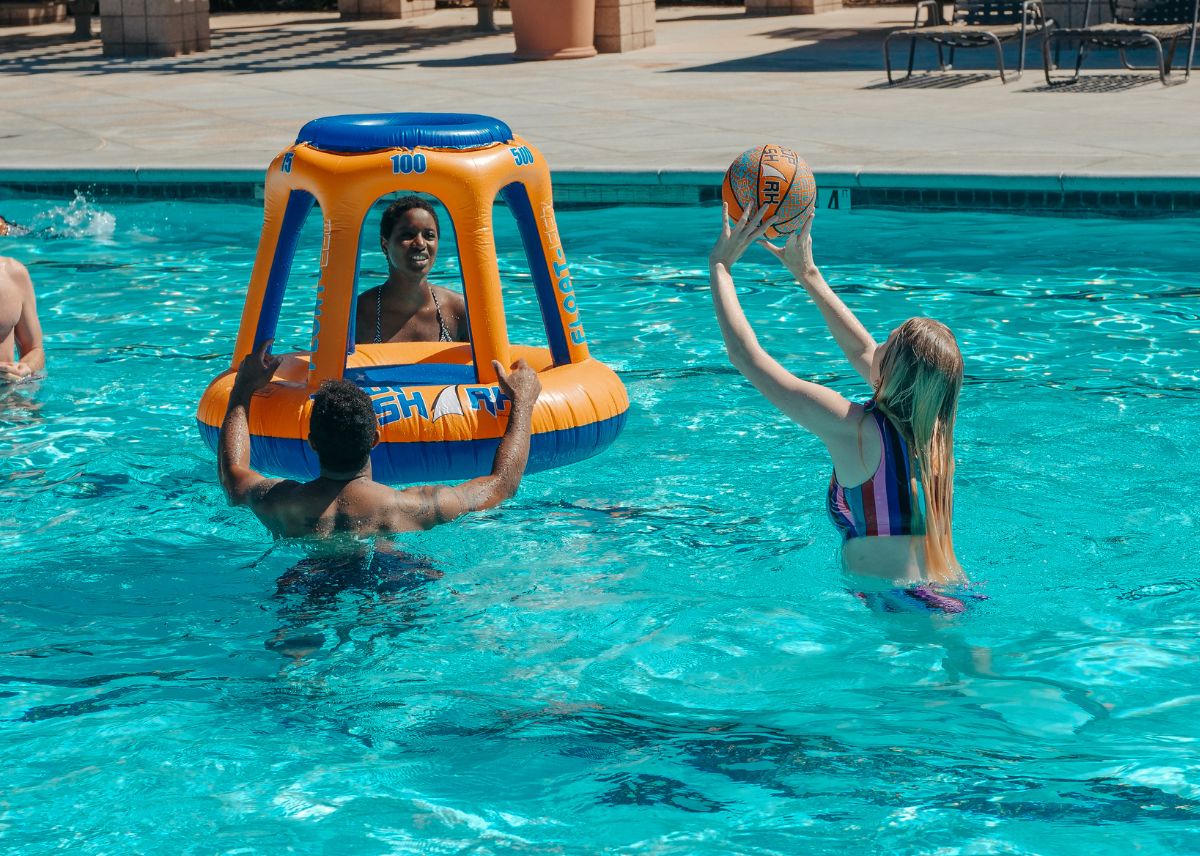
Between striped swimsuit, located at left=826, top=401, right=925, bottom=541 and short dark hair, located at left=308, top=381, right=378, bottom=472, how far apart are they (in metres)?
1.50

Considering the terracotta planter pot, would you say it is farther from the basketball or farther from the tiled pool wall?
the basketball

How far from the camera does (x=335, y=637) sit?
513 cm

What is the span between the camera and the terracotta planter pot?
19641mm

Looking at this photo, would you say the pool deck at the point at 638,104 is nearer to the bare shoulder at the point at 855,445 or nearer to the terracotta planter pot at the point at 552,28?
the terracotta planter pot at the point at 552,28

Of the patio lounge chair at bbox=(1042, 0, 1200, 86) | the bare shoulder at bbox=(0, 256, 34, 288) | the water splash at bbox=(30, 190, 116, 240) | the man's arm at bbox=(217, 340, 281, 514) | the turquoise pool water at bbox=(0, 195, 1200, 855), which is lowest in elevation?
the turquoise pool water at bbox=(0, 195, 1200, 855)

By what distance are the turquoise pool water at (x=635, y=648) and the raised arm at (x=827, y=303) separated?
0.89 m

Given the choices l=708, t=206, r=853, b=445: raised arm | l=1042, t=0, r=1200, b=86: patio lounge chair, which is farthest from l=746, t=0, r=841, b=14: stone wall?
l=708, t=206, r=853, b=445: raised arm

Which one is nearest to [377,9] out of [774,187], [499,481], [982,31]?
[982,31]

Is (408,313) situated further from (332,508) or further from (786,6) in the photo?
(786,6)

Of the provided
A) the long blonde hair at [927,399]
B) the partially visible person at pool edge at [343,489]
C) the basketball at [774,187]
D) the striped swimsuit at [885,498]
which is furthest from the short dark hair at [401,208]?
the long blonde hair at [927,399]

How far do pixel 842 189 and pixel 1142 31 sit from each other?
222 inches

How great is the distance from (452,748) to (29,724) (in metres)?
1.33

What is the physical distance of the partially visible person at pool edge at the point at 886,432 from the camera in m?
4.39

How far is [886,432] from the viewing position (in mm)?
4578
